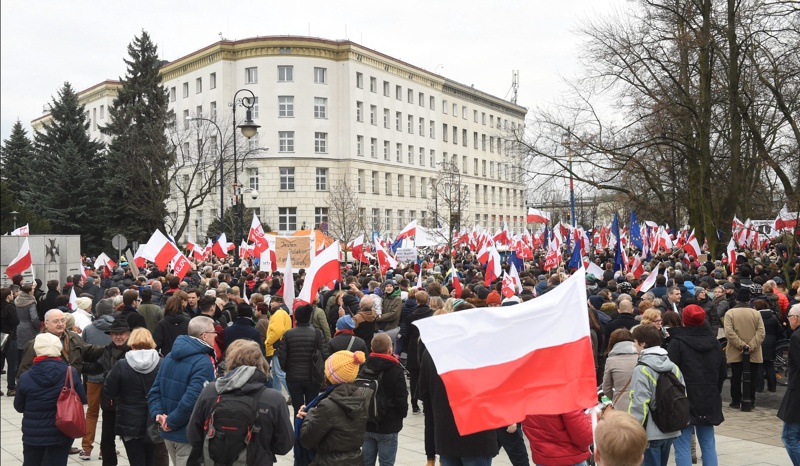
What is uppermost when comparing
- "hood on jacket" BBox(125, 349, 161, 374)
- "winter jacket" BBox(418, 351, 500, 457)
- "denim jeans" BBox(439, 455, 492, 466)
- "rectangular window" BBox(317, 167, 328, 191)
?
"rectangular window" BBox(317, 167, 328, 191)

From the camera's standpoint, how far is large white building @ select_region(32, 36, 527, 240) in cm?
6250

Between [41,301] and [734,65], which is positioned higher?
[734,65]

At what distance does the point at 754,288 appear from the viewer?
42.8 ft

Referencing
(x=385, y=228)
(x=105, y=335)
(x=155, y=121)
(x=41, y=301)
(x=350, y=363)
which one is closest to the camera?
(x=350, y=363)

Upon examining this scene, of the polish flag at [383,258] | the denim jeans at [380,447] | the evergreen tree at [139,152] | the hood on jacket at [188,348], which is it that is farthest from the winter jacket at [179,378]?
the evergreen tree at [139,152]

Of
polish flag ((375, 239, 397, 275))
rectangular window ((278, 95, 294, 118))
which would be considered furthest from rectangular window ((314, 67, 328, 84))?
polish flag ((375, 239, 397, 275))

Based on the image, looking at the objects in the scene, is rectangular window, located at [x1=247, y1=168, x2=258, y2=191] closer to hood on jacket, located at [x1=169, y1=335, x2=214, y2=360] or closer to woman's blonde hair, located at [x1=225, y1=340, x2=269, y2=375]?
hood on jacket, located at [x1=169, y1=335, x2=214, y2=360]

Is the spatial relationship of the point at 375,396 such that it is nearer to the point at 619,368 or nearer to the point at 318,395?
the point at 318,395

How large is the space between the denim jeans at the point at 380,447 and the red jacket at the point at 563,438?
5.21 ft

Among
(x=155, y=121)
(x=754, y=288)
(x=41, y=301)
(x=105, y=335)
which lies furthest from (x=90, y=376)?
(x=155, y=121)

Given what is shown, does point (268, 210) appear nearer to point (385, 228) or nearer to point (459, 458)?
point (385, 228)

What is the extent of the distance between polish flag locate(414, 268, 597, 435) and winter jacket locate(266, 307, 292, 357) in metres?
6.41

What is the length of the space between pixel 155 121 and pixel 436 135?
36442 millimetres

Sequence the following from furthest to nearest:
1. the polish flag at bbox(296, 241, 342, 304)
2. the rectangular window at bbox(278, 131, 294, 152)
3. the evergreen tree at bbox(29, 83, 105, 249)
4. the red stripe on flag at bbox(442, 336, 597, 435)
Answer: the rectangular window at bbox(278, 131, 294, 152) → the evergreen tree at bbox(29, 83, 105, 249) → the polish flag at bbox(296, 241, 342, 304) → the red stripe on flag at bbox(442, 336, 597, 435)
